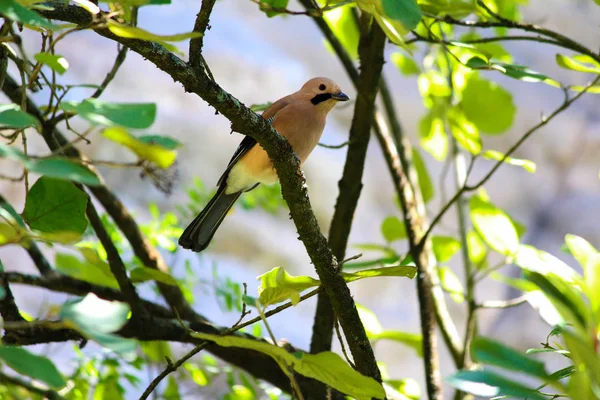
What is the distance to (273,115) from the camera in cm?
257

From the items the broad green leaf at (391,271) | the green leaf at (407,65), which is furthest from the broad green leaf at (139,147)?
the green leaf at (407,65)

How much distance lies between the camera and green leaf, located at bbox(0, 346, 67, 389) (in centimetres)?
69

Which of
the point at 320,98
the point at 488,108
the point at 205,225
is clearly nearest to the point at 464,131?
the point at 488,108

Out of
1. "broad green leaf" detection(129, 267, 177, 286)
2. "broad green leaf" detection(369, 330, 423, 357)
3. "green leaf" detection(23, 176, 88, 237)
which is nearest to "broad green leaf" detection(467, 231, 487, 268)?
"broad green leaf" detection(369, 330, 423, 357)

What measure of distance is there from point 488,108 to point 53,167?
1.93 m

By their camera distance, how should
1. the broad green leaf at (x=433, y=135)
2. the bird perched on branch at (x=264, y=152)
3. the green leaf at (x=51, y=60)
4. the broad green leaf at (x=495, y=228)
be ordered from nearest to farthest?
the green leaf at (x=51, y=60) < the broad green leaf at (x=495, y=228) < the bird perched on branch at (x=264, y=152) < the broad green leaf at (x=433, y=135)

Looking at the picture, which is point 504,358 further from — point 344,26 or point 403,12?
point 344,26

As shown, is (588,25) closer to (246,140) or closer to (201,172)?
(201,172)

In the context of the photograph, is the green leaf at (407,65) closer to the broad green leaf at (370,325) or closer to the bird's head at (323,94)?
the bird's head at (323,94)

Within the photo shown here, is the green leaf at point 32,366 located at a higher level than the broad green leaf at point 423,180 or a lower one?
lower

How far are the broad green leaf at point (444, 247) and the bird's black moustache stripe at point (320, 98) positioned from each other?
2.13 ft

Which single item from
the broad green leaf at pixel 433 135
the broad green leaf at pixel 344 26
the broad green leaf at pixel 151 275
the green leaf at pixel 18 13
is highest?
the broad green leaf at pixel 344 26

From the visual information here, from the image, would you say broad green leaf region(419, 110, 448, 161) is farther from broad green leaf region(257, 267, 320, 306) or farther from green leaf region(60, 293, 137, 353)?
green leaf region(60, 293, 137, 353)

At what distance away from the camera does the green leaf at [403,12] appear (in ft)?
3.01
